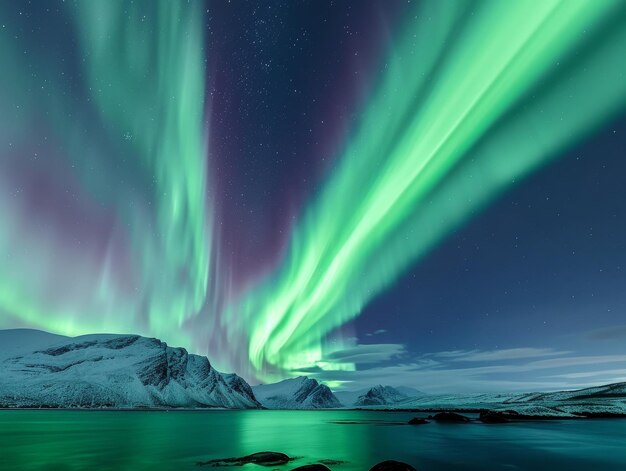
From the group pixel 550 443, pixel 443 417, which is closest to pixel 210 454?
pixel 550 443

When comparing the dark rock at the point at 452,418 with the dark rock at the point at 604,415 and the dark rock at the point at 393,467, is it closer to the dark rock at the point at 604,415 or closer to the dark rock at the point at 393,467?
the dark rock at the point at 604,415

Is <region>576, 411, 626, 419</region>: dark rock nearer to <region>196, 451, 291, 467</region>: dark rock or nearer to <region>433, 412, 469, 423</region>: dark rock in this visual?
<region>433, 412, 469, 423</region>: dark rock

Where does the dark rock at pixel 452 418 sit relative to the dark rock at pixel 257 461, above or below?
above

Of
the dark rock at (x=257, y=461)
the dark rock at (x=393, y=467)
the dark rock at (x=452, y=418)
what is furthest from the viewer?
the dark rock at (x=452, y=418)

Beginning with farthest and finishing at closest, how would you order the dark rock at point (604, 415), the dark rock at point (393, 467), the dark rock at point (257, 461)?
the dark rock at point (604, 415), the dark rock at point (257, 461), the dark rock at point (393, 467)

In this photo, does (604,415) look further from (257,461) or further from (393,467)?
(393,467)

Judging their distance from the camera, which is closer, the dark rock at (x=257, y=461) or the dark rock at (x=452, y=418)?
the dark rock at (x=257, y=461)

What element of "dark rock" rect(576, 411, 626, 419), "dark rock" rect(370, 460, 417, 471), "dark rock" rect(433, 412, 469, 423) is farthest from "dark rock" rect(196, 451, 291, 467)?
"dark rock" rect(576, 411, 626, 419)

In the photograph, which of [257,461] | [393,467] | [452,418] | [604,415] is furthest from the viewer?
[604,415]

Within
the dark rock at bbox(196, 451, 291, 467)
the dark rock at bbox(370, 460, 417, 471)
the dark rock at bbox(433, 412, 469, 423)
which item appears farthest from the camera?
the dark rock at bbox(433, 412, 469, 423)

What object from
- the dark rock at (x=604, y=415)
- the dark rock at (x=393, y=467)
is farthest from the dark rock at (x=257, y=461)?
the dark rock at (x=604, y=415)

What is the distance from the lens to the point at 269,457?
39.4m

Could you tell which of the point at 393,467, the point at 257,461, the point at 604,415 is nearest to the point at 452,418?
the point at 604,415

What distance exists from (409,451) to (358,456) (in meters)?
8.76
